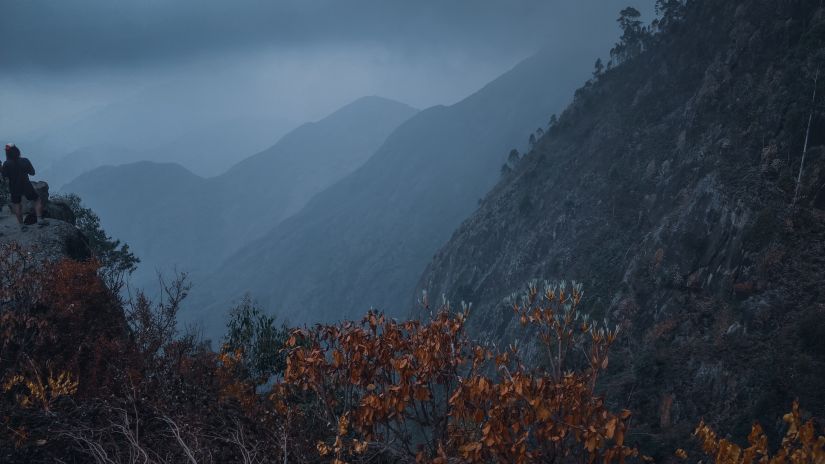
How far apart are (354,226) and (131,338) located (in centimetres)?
18948

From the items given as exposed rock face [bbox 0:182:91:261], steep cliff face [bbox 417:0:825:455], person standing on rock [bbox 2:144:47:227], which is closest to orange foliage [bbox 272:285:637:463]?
steep cliff face [bbox 417:0:825:455]

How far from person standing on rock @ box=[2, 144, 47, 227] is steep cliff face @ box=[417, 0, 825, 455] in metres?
13.1

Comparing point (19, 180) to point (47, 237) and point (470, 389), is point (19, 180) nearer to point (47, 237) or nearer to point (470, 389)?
point (47, 237)

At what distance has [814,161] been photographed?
21375 mm

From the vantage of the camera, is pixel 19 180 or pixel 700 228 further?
pixel 700 228

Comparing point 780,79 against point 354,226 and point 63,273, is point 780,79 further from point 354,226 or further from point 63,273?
point 354,226

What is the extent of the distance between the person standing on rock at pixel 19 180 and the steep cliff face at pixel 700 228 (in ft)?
43.1

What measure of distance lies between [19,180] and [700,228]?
2992 centimetres

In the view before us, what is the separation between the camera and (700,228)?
1077 inches

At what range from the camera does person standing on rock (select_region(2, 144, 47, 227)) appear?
1413 centimetres

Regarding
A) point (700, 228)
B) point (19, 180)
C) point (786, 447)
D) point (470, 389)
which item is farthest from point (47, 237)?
point (700, 228)

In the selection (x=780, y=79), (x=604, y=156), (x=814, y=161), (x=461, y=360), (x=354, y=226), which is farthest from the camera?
(x=354, y=226)

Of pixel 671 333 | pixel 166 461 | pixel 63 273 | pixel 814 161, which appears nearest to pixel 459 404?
pixel 166 461

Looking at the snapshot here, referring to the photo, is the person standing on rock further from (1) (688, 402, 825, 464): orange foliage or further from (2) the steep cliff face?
(1) (688, 402, 825, 464): orange foliage
